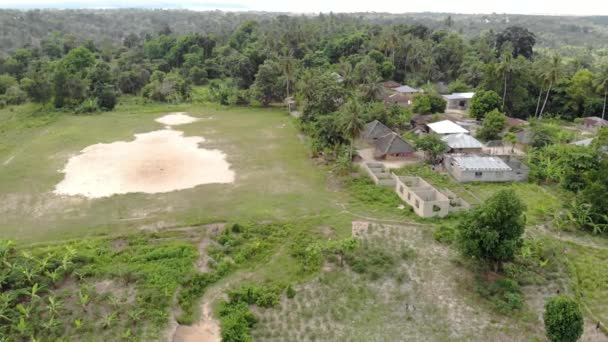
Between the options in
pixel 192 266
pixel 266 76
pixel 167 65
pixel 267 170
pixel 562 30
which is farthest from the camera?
pixel 562 30

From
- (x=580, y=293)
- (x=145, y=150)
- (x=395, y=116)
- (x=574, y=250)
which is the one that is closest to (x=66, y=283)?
(x=145, y=150)

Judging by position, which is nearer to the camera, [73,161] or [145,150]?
[73,161]

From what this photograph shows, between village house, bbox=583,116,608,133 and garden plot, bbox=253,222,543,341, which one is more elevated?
village house, bbox=583,116,608,133

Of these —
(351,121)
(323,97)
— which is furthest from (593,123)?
(351,121)

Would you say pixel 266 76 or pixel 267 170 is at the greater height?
pixel 266 76

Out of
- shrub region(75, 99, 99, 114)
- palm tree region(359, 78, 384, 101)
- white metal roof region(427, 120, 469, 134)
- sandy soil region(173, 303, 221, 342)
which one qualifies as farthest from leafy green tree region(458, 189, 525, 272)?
shrub region(75, 99, 99, 114)

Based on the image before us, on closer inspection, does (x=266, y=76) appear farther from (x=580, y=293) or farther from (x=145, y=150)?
(x=580, y=293)

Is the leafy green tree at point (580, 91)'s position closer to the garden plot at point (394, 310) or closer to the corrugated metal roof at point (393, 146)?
the corrugated metal roof at point (393, 146)

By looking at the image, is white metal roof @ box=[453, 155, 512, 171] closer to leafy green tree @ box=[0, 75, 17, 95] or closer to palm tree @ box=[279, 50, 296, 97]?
palm tree @ box=[279, 50, 296, 97]
